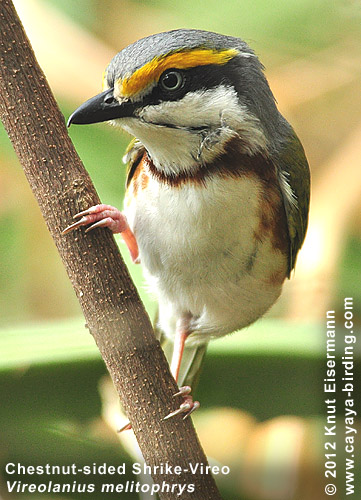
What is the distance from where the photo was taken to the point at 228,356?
88cm

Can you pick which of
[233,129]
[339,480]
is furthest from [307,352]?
[233,129]

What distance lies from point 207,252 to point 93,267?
210 millimetres

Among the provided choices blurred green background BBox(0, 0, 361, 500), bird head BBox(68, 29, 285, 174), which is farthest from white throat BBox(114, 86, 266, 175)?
blurred green background BBox(0, 0, 361, 500)

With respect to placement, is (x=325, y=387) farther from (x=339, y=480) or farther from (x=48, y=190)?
(x=48, y=190)

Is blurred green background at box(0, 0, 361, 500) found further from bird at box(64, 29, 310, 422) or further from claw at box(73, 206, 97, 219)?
claw at box(73, 206, 97, 219)

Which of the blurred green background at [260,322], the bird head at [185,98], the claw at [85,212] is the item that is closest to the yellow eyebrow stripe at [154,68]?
the bird head at [185,98]

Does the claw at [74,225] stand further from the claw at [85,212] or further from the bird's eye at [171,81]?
the bird's eye at [171,81]

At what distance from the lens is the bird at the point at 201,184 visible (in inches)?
23.8

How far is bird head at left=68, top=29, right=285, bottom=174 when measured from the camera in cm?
59

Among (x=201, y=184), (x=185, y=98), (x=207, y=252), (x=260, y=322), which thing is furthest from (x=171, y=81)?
(x=260, y=322)

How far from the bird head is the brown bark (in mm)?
41

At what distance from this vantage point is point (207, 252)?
0.78 metres

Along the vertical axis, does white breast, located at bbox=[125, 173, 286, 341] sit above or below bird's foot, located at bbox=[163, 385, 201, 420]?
above

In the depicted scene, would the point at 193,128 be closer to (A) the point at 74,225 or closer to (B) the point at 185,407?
(A) the point at 74,225
